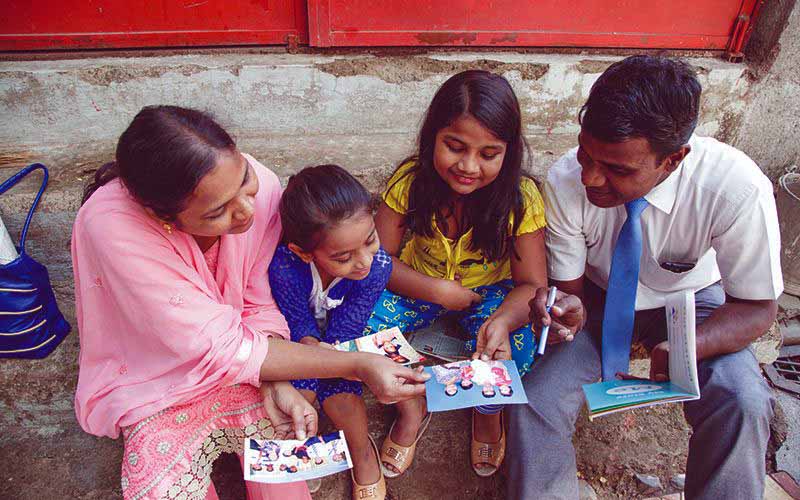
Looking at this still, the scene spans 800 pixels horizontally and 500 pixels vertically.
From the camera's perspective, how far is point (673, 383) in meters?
1.80

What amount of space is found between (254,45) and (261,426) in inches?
89.2

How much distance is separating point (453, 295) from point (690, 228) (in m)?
0.92

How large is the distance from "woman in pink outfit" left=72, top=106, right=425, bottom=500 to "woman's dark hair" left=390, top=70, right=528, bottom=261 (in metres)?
0.65

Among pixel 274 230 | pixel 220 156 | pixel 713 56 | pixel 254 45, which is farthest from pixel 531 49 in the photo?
pixel 220 156

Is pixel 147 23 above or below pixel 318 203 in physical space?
above

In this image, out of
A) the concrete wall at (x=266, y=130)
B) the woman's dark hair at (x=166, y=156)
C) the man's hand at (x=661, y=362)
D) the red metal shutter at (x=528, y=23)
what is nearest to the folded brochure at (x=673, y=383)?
the man's hand at (x=661, y=362)

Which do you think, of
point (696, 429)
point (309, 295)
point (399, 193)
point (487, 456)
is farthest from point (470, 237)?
point (696, 429)

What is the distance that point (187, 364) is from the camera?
173 cm

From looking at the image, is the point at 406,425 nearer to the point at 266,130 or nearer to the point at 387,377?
the point at 387,377

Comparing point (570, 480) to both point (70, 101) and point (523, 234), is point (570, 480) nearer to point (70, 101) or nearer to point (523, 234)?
point (523, 234)

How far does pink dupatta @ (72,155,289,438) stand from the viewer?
1595 mm

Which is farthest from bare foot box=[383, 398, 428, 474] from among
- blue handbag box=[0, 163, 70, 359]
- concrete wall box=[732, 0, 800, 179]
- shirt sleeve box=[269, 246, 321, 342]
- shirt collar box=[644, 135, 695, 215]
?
concrete wall box=[732, 0, 800, 179]

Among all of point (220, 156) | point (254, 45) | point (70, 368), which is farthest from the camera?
point (254, 45)

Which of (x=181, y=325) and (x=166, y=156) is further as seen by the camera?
(x=181, y=325)
